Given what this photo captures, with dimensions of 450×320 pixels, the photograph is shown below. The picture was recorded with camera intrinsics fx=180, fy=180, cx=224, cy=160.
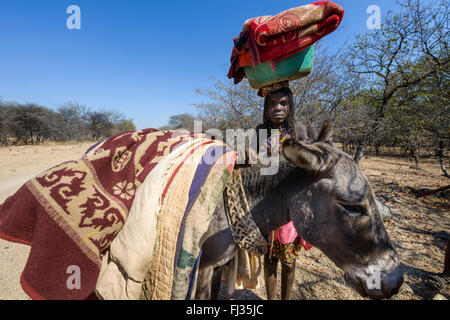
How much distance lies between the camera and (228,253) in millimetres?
1450

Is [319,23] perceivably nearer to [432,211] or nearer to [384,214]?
[384,214]

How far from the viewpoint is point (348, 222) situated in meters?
1.24

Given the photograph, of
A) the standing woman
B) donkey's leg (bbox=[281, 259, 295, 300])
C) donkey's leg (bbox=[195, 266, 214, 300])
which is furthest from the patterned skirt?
donkey's leg (bbox=[195, 266, 214, 300])

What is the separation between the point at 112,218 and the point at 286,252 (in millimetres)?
1948

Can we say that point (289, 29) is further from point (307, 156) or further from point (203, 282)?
point (203, 282)

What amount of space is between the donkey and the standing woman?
771 mm

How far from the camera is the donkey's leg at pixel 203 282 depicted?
57.7 inches

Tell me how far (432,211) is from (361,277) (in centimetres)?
846

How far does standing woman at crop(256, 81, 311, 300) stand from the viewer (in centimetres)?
209

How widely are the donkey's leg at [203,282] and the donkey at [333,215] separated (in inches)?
4.8

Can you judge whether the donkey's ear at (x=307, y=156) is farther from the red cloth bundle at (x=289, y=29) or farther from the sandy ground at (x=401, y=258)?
the sandy ground at (x=401, y=258)

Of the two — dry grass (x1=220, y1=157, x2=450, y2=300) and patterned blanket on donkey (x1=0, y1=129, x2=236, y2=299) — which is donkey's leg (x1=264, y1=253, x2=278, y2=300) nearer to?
dry grass (x1=220, y1=157, x2=450, y2=300)

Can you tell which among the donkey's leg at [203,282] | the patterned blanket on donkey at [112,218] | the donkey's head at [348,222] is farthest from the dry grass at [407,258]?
the patterned blanket on donkey at [112,218]
